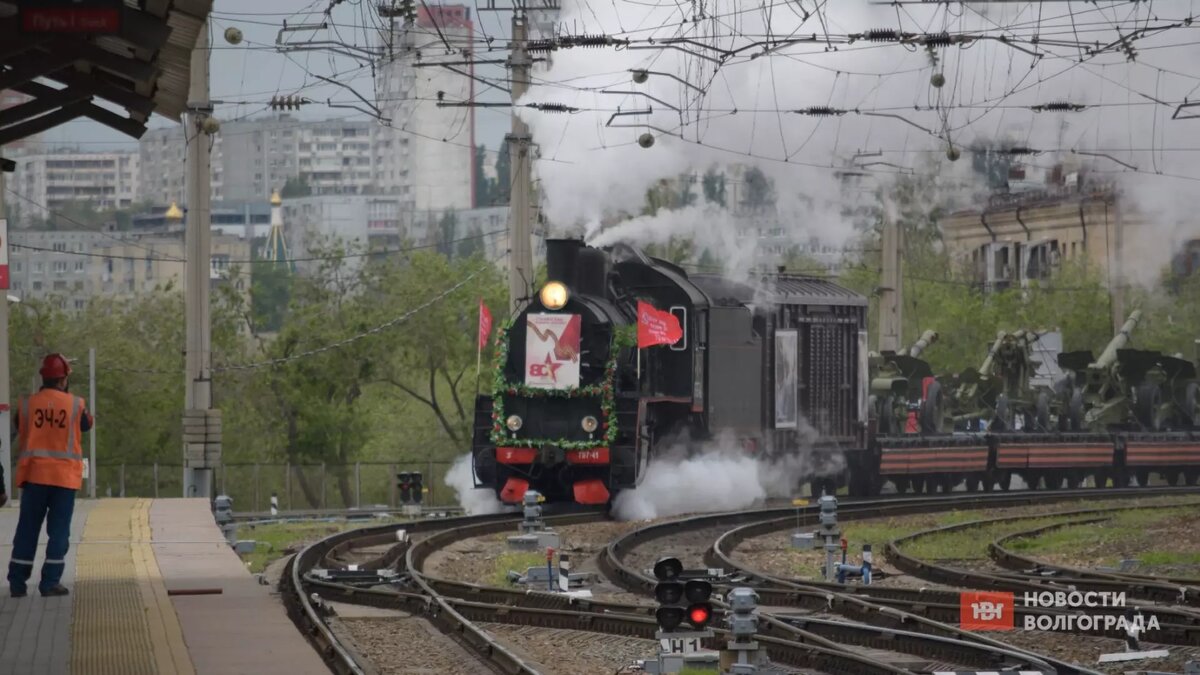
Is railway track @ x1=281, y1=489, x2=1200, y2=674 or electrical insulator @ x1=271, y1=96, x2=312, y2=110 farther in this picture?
electrical insulator @ x1=271, y1=96, x2=312, y2=110

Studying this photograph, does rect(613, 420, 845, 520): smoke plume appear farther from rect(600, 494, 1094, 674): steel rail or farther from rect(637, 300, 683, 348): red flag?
rect(600, 494, 1094, 674): steel rail

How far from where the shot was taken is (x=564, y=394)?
27562mm

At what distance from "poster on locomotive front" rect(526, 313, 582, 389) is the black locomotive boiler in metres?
0.01

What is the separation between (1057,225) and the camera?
53.8 meters

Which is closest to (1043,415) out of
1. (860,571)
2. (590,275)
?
(590,275)

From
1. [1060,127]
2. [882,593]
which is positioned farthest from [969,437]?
[882,593]

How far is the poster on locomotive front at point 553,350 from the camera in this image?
27.4m

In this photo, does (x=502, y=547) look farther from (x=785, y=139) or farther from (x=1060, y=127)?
(x=1060, y=127)

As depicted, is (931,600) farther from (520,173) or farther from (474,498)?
(520,173)

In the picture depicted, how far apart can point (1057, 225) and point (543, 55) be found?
24031 millimetres

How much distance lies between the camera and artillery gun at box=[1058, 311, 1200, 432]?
1694 inches

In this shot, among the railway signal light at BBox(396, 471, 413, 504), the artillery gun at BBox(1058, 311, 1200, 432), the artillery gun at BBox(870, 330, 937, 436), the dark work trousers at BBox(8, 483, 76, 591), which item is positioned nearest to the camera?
the dark work trousers at BBox(8, 483, 76, 591)

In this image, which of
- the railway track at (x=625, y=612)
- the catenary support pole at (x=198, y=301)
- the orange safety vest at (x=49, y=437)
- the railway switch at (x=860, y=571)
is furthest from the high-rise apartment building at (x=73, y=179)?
the orange safety vest at (x=49, y=437)

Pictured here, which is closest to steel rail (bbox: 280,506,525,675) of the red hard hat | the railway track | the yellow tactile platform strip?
the railway track
